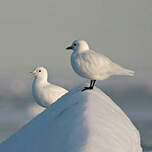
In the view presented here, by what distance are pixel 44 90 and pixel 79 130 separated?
1232 cm

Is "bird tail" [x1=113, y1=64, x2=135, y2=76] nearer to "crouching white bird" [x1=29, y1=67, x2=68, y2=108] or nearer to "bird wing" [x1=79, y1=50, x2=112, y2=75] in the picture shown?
"bird wing" [x1=79, y1=50, x2=112, y2=75]

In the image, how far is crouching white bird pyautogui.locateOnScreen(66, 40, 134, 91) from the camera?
12.0 metres

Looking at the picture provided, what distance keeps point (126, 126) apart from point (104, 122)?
1.54 ft

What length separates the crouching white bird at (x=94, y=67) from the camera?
11977 mm

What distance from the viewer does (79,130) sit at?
5742 millimetres

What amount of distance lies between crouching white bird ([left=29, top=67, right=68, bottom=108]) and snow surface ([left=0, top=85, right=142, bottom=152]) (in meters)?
9.44

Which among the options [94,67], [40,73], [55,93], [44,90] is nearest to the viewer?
[94,67]

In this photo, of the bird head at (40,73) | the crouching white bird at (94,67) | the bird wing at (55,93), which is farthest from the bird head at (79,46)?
the bird head at (40,73)

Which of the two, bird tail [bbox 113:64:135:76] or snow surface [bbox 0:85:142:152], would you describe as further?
bird tail [bbox 113:64:135:76]

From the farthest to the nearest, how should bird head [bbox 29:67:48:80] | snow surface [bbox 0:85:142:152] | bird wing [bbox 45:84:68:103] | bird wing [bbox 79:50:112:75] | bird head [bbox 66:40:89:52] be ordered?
bird head [bbox 29:67:48:80] → bird wing [bbox 45:84:68:103] → bird head [bbox 66:40:89:52] → bird wing [bbox 79:50:112:75] → snow surface [bbox 0:85:142:152]

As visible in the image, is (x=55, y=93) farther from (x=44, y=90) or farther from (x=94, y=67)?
(x=94, y=67)

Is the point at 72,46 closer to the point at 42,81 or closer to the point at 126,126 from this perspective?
the point at 42,81

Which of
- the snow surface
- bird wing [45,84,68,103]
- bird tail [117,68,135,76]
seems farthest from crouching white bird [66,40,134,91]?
bird wing [45,84,68,103]

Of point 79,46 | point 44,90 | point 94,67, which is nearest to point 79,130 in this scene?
point 94,67
